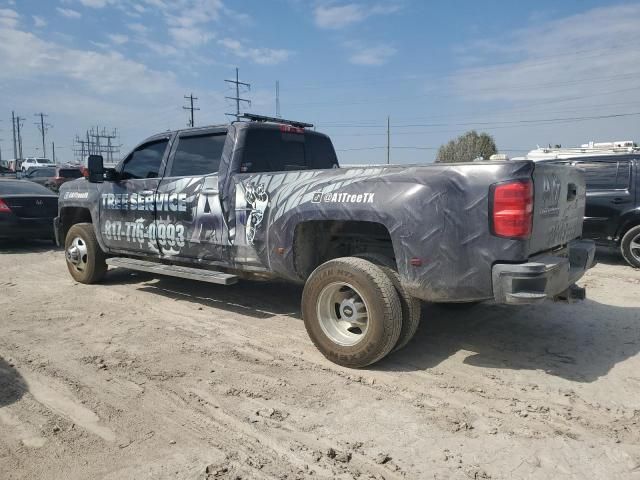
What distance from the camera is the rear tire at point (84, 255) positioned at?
265 inches

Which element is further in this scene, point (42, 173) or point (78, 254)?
point (42, 173)

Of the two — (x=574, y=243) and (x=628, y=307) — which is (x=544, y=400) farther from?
(x=628, y=307)

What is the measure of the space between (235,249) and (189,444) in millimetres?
2244

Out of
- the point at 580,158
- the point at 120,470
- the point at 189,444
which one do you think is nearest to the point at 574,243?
the point at 189,444

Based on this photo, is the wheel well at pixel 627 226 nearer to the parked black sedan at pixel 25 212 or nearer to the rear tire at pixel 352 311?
the rear tire at pixel 352 311

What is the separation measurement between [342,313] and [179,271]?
83.8 inches

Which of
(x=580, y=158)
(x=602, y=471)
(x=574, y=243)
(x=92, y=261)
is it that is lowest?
(x=602, y=471)

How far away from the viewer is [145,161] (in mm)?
6051

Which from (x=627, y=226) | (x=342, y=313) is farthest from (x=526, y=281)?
(x=627, y=226)

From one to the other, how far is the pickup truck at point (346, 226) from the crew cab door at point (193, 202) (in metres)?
0.02

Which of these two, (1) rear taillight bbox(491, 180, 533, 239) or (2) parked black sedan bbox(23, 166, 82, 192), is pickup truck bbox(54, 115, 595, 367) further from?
(2) parked black sedan bbox(23, 166, 82, 192)

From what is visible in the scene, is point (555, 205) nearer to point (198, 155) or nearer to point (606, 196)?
point (198, 155)

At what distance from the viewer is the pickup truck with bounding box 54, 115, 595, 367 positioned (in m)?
3.32

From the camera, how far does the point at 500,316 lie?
518 cm
